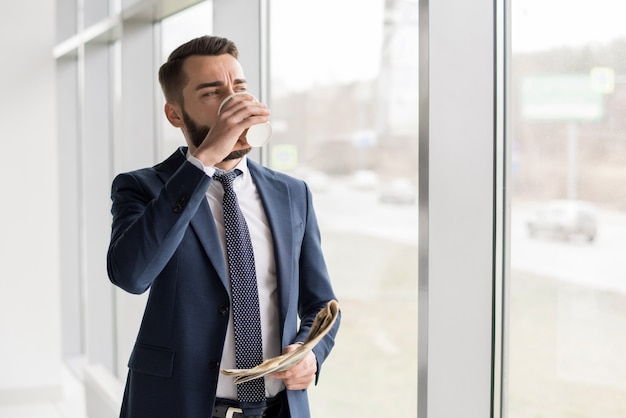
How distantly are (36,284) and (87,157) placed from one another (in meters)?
1.10

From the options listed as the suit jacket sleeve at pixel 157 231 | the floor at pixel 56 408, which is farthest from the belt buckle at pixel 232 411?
the floor at pixel 56 408

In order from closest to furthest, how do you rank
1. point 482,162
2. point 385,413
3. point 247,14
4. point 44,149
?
point 482,162 < point 247,14 < point 44,149 < point 385,413

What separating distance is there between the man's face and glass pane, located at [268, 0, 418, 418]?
1.67m

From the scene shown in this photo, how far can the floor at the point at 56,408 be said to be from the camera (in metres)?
5.03

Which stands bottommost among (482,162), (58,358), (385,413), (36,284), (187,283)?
(385,413)

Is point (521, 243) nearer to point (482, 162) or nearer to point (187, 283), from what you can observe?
point (482, 162)

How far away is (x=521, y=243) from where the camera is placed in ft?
6.23

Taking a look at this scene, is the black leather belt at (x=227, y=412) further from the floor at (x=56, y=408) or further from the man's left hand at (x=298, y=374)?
the floor at (x=56, y=408)

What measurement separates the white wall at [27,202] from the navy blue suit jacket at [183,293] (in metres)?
3.77

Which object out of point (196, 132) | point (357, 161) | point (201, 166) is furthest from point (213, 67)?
point (357, 161)

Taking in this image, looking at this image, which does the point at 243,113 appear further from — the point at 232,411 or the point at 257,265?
the point at 232,411

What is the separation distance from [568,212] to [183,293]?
0.91m

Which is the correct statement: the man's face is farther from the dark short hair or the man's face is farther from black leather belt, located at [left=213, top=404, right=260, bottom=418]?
black leather belt, located at [left=213, top=404, right=260, bottom=418]

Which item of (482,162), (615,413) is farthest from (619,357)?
(482,162)
